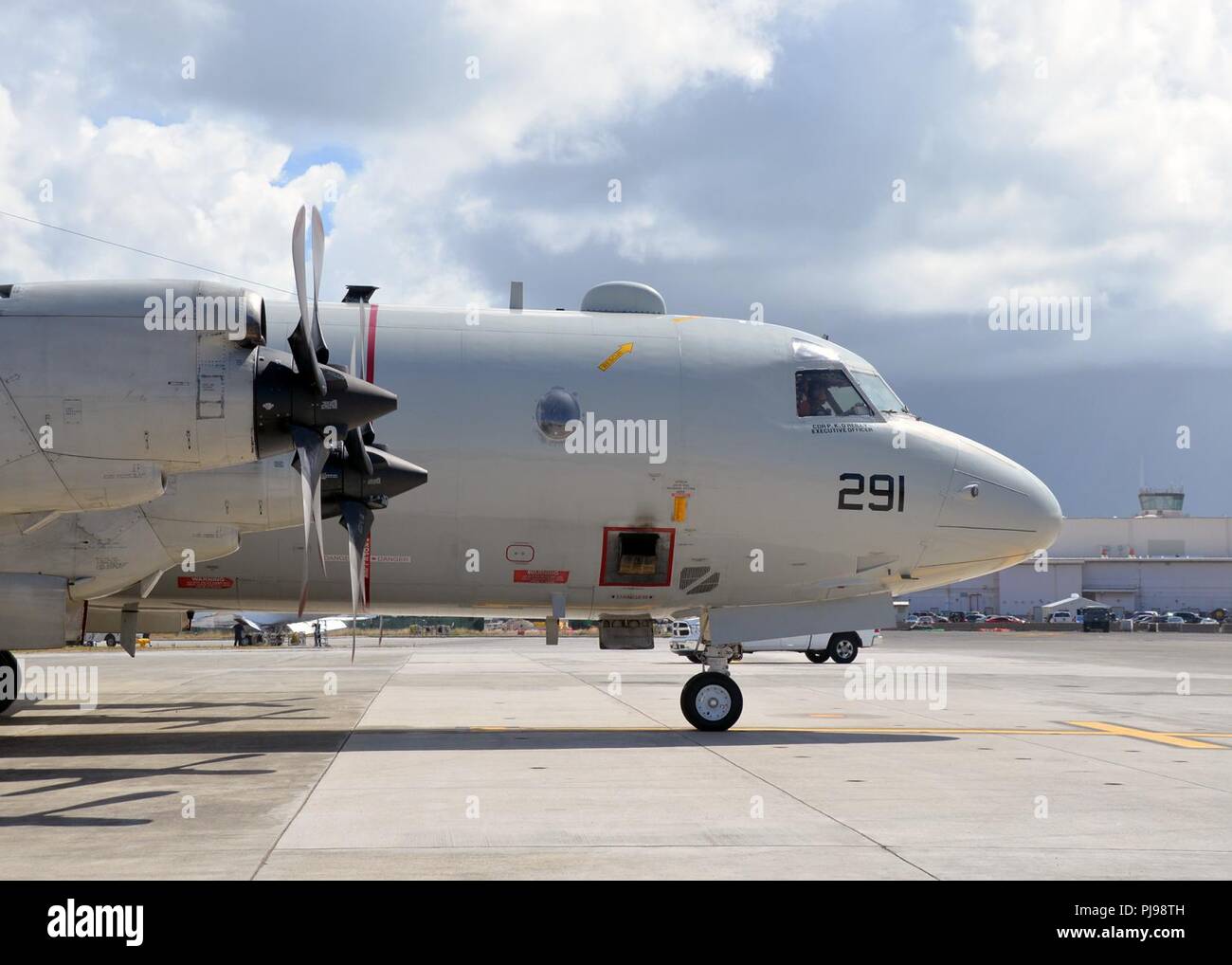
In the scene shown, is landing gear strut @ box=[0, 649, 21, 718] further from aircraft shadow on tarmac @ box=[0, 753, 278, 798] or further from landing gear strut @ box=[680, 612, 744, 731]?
landing gear strut @ box=[680, 612, 744, 731]

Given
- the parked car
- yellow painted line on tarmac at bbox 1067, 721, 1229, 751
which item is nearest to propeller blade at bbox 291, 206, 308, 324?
yellow painted line on tarmac at bbox 1067, 721, 1229, 751

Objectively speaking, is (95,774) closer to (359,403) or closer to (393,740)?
(393,740)

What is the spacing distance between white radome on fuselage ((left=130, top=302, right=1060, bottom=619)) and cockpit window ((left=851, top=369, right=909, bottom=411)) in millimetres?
269

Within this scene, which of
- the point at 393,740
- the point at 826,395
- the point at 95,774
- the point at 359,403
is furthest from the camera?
the point at 826,395

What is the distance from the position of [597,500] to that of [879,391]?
4908mm

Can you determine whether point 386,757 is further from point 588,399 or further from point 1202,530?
point 1202,530

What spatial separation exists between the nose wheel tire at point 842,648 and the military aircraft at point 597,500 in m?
24.2

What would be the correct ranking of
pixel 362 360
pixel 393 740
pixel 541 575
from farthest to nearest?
pixel 541 575
pixel 362 360
pixel 393 740

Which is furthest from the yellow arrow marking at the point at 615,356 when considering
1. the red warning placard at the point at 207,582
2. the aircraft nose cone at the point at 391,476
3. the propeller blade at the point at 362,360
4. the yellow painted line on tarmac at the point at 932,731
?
the red warning placard at the point at 207,582

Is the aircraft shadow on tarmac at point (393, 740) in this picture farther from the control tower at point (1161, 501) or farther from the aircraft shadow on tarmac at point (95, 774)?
the control tower at point (1161, 501)

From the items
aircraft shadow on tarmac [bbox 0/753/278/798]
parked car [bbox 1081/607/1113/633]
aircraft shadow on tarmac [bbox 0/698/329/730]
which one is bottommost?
parked car [bbox 1081/607/1113/633]

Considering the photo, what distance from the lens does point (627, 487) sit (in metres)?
17.0

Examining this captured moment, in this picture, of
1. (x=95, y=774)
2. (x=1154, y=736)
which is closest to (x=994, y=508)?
(x=1154, y=736)

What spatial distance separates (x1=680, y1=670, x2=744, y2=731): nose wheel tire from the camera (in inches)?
677
